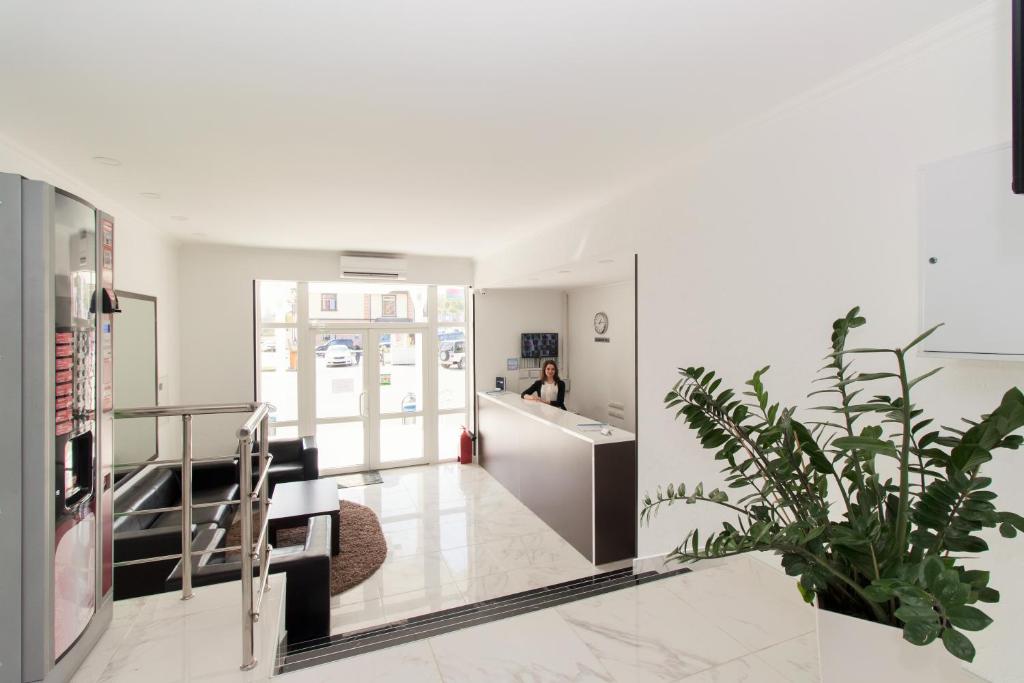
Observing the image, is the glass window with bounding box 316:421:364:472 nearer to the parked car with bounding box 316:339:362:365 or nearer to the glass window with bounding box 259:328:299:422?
the glass window with bounding box 259:328:299:422

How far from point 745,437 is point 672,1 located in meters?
1.31

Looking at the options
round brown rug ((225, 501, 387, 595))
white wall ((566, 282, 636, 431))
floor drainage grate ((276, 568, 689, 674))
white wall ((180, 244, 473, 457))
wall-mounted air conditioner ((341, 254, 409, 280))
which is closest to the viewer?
floor drainage grate ((276, 568, 689, 674))

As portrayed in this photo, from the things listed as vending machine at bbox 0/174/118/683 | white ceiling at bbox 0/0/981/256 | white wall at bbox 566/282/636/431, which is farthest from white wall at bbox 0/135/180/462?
white wall at bbox 566/282/636/431

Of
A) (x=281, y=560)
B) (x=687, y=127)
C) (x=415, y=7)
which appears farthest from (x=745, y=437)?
(x=281, y=560)

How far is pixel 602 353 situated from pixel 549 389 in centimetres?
84

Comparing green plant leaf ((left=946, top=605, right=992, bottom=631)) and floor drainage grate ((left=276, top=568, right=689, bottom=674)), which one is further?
floor drainage grate ((left=276, top=568, right=689, bottom=674))

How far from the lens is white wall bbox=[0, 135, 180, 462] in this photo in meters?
2.72

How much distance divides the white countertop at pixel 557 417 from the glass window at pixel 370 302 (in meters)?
1.52

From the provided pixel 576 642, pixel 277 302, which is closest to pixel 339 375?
pixel 277 302

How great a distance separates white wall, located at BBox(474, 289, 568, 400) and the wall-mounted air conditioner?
111cm

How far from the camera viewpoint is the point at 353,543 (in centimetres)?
440

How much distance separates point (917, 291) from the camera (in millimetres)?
1675

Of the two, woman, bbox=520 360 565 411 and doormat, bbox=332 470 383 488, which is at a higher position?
woman, bbox=520 360 565 411

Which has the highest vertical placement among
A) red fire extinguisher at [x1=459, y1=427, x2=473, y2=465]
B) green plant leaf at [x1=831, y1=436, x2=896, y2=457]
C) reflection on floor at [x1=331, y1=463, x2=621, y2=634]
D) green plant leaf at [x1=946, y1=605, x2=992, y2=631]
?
green plant leaf at [x1=831, y1=436, x2=896, y2=457]
